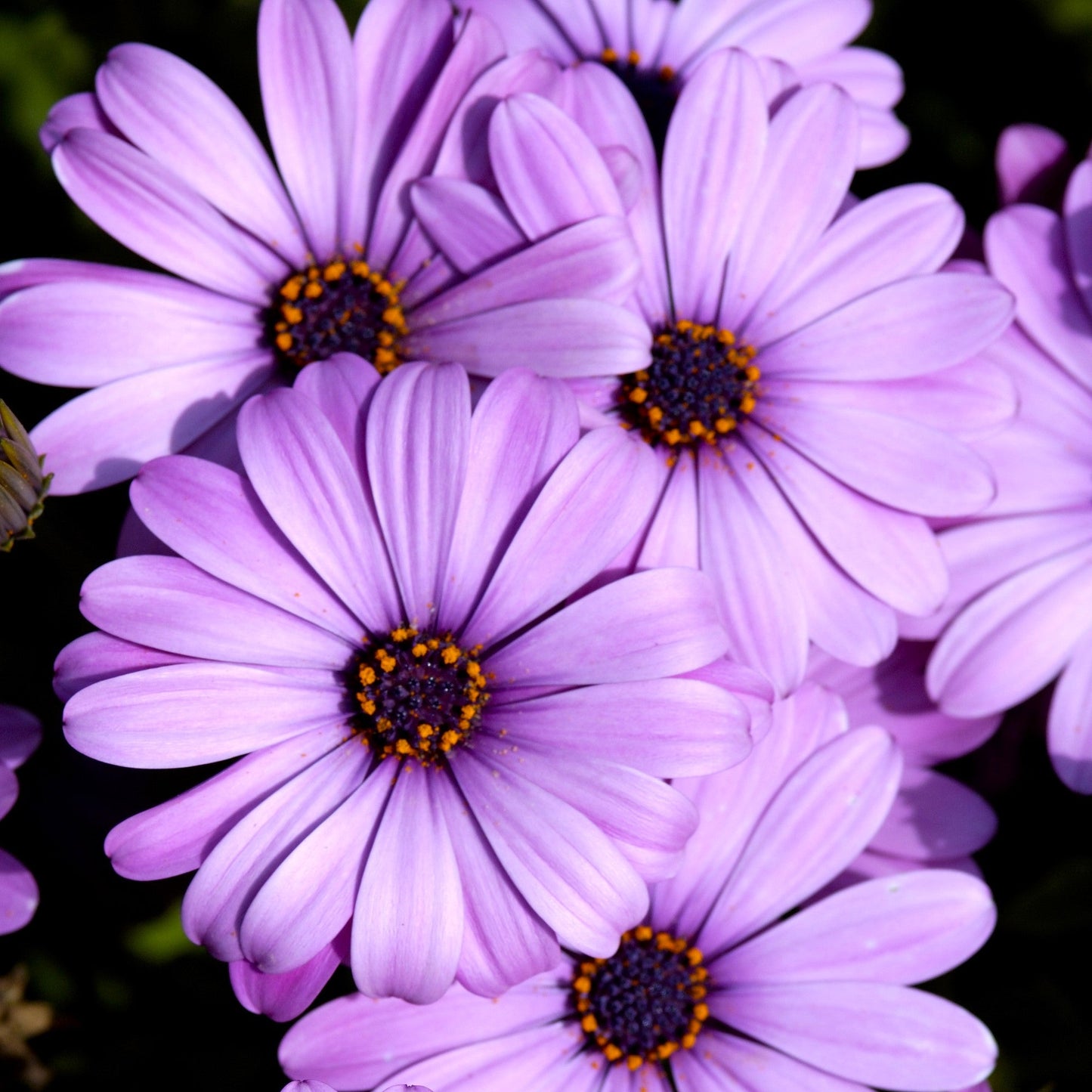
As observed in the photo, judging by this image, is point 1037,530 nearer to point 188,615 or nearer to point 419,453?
point 419,453

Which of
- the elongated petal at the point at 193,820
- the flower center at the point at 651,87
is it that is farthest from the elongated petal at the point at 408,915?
the flower center at the point at 651,87

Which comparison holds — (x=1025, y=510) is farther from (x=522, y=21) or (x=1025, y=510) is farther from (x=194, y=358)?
(x=194, y=358)

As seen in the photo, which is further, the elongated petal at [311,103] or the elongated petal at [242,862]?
the elongated petal at [311,103]

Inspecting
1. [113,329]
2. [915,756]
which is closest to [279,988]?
[113,329]

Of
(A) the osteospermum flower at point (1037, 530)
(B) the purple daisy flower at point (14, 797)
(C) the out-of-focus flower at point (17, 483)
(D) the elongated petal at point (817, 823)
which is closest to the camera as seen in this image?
(C) the out-of-focus flower at point (17, 483)

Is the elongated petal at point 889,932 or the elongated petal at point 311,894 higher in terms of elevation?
the elongated petal at point 311,894

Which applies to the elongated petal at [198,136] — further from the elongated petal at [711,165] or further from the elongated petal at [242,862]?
the elongated petal at [242,862]
